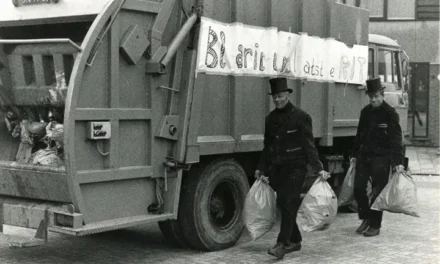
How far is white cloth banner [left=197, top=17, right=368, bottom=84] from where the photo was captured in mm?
7023

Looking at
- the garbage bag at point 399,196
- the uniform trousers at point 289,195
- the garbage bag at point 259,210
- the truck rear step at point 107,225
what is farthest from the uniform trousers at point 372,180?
the truck rear step at point 107,225

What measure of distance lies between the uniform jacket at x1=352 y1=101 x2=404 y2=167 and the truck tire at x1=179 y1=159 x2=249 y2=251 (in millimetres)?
1704

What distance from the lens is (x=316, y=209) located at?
23.1 ft

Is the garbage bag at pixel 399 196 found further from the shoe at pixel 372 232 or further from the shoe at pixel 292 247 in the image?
the shoe at pixel 292 247

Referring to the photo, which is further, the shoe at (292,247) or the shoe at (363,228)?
the shoe at (363,228)

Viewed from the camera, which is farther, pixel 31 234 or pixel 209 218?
pixel 209 218

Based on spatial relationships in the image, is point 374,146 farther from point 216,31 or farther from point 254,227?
point 216,31

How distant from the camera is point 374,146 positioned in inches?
334

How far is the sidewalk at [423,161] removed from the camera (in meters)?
16.6

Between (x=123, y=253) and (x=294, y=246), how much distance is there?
1.76m

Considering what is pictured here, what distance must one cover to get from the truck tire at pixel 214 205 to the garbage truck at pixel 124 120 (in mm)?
13

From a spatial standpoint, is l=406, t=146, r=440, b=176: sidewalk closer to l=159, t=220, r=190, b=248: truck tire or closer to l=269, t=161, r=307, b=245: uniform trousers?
l=269, t=161, r=307, b=245: uniform trousers

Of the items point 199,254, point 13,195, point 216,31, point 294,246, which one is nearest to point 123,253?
point 199,254

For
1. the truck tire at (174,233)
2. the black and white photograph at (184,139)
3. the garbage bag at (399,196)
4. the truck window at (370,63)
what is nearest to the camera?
the black and white photograph at (184,139)
